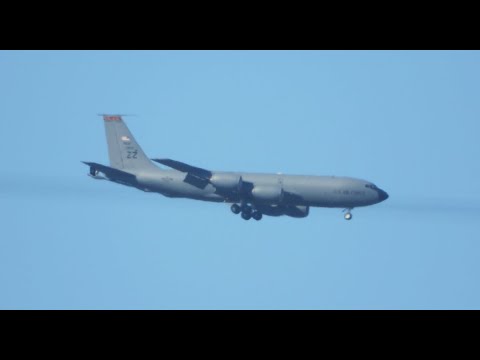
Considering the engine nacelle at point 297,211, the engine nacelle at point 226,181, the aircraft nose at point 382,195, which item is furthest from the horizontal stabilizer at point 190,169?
the aircraft nose at point 382,195

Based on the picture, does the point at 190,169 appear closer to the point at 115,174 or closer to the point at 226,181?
the point at 226,181

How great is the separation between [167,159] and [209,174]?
3.52 meters

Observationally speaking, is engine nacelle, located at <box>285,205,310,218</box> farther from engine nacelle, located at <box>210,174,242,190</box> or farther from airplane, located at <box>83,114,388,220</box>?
engine nacelle, located at <box>210,174,242,190</box>

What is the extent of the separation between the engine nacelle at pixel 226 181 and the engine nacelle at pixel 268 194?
1.37 metres

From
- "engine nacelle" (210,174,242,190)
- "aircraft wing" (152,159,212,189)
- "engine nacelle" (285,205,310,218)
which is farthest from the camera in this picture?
"engine nacelle" (285,205,310,218)

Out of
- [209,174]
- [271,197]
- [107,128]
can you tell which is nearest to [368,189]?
[271,197]

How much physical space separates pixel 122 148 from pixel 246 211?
11926 millimetres

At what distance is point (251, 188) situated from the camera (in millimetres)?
61875

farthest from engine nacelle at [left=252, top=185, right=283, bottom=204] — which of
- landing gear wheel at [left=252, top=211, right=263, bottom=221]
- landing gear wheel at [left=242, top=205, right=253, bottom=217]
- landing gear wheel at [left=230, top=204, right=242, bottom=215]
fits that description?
landing gear wheel at [left=252, top=211, right=263, bottom=221]

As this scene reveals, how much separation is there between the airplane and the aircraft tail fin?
1.55 metres

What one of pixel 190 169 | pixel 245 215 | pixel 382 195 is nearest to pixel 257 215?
pixel 245 215

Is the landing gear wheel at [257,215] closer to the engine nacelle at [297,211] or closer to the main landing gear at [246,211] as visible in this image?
the main landing gear at [246,211]

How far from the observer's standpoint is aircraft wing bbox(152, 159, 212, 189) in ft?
201

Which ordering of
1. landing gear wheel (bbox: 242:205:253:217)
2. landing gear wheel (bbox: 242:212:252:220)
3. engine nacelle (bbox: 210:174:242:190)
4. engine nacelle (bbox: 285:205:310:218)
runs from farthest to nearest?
engine nacelle (bbox: 285:205:310:218) < landing gear wheel (bbox: 242:212:252:220) < landing gear wheel (bbox: 242:205:253:217) < engine nacelle (bbox: 210:174:242:190)
